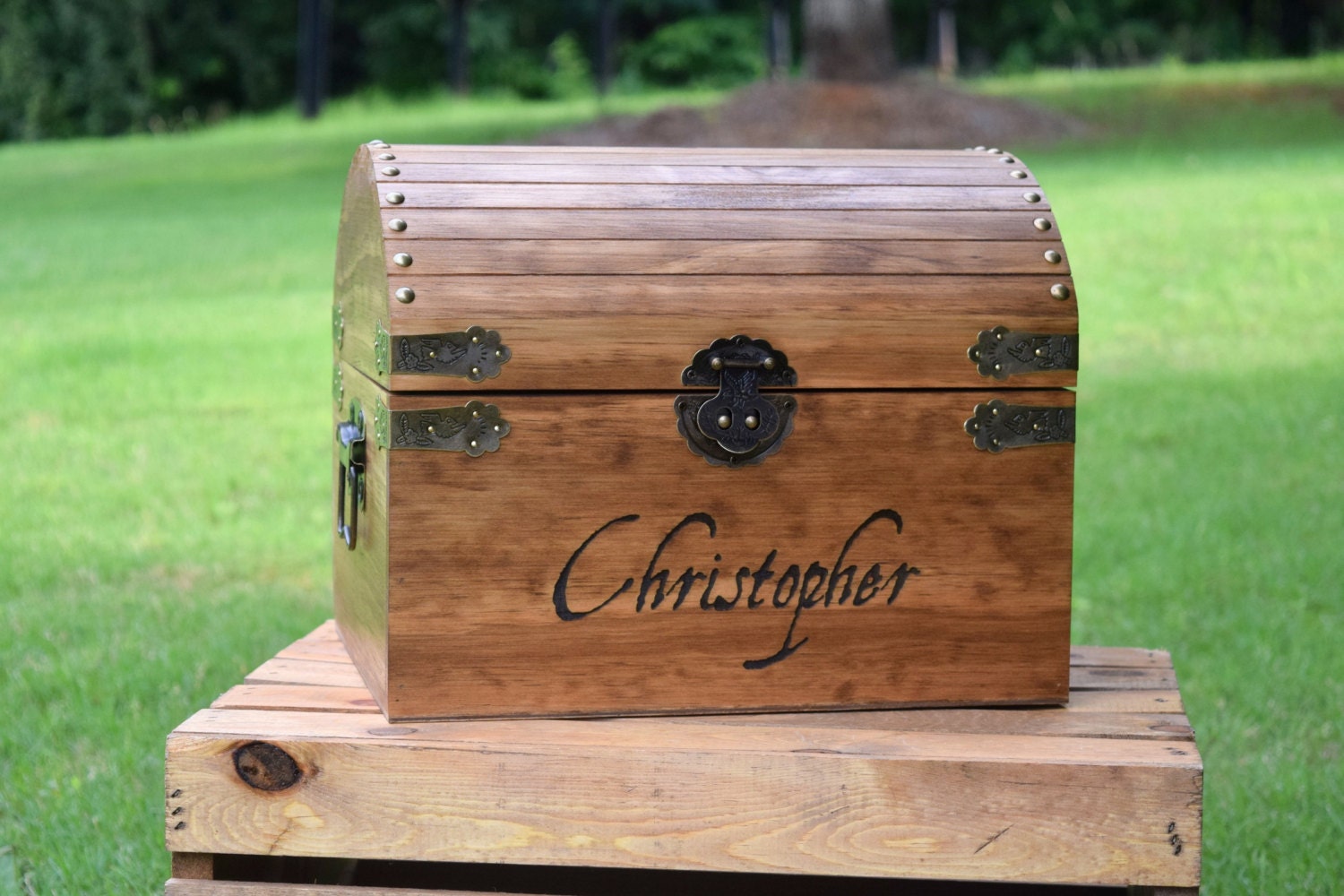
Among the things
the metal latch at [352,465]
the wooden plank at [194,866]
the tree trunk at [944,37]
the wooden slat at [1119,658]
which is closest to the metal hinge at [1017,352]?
the wooden slat at [1119,658]

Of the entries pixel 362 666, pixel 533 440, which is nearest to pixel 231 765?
pixel 362 666

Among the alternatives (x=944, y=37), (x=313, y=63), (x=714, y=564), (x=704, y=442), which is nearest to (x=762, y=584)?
(x=714, y=564)

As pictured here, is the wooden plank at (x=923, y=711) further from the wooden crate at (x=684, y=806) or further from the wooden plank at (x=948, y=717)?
the wooden crate at (x=684, y=806)

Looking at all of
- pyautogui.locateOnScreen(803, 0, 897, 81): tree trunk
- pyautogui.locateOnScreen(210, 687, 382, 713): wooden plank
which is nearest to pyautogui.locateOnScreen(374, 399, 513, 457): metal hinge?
pyautogui.locateOnScreen(210, 687, 382, 713): wooden plank

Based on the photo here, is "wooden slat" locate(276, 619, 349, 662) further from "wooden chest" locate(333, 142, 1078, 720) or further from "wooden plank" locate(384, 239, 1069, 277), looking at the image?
"wooden plank" locate(384, 239, 1069, 277)

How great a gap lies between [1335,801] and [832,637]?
1.21m

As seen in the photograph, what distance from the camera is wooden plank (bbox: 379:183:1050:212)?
2014 mm

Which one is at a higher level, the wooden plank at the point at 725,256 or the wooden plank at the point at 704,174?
the wooden plank at the point at 704,174

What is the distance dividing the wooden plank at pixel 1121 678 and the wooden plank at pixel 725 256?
0.65 metres

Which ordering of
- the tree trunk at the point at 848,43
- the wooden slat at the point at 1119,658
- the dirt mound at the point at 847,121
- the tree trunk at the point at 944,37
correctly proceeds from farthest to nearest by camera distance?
the tree trunk at the point at 944,37 < the tree trunk at the point at 848,43 < the dirt mound at the point at 847,121 < the wooden slat at the point at 1119,658

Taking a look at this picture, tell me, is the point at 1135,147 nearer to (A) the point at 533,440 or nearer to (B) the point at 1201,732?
(B) the point at 1201,732

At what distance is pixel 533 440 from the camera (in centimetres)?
194

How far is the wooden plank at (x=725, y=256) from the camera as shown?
1934 mm

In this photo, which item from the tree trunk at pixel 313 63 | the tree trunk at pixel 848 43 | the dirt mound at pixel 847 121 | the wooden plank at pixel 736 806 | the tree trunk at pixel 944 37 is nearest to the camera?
the wooden plank at pixel 736 806
